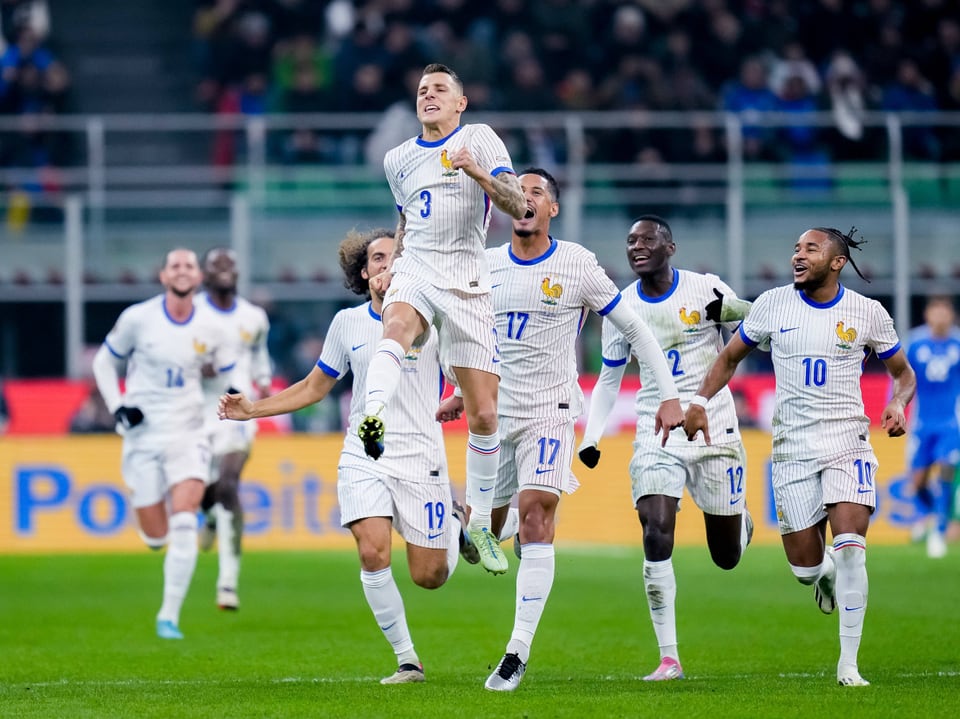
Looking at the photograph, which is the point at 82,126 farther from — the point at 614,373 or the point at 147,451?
the point at 614,373

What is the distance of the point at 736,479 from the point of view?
960cm

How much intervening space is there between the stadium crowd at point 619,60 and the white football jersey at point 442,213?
1333cm

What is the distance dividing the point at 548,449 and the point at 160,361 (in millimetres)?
4553

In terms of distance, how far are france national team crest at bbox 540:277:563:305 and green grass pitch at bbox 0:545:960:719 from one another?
6.81 feet

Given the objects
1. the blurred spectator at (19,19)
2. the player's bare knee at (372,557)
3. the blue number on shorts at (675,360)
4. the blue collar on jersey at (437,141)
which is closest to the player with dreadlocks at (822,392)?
the blue number on shorts at (675,360)

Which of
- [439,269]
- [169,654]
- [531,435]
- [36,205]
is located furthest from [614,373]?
[36,205]

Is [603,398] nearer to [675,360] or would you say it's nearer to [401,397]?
[675,360]

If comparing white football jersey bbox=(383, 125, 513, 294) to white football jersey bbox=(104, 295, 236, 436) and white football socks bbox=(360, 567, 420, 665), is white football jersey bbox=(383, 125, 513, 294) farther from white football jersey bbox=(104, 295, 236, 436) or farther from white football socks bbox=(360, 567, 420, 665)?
white football jersey bbox=(104, 295, 236, 436)

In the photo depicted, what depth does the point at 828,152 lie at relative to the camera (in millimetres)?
22266

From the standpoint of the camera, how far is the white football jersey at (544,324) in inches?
359

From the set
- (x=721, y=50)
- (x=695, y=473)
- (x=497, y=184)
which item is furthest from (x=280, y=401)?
(x=721, y=50)

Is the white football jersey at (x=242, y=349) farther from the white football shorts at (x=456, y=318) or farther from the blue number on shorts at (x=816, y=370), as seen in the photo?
the blue number on shorts at (x=816, y=370)

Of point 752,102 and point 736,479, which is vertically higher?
point 752,102

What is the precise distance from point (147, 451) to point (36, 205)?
9223mm
